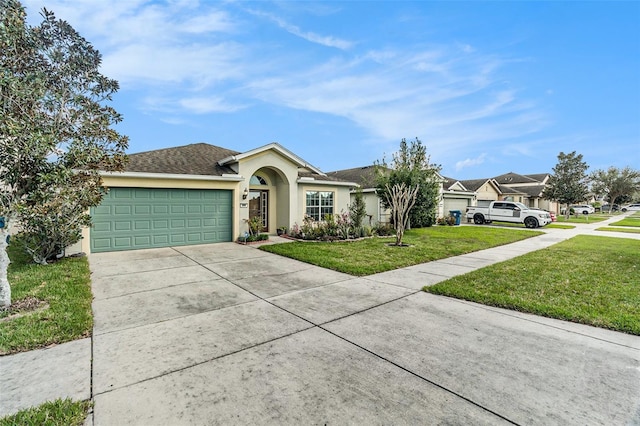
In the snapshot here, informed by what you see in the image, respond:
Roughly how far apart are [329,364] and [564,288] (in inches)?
232

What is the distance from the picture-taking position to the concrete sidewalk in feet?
8.00

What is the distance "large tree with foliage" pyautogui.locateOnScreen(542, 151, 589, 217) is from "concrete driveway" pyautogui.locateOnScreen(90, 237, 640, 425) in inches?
1358

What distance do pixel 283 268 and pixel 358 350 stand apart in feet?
15.2

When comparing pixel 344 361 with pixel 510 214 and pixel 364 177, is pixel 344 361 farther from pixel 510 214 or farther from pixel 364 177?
pixel 510 214

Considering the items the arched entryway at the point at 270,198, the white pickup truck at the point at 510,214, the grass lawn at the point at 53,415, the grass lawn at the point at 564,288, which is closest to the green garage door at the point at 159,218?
the arched entryway at the point at 270,198

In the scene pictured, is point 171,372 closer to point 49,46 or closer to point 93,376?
point 93,376

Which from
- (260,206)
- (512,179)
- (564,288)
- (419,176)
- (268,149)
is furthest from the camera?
(512,179)

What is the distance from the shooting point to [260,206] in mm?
14516

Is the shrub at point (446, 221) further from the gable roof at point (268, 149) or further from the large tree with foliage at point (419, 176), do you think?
the gable roof at point (268, 149)

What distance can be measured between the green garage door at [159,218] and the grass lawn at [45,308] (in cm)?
286

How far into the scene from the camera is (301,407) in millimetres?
2461

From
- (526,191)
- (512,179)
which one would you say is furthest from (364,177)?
(512,179)

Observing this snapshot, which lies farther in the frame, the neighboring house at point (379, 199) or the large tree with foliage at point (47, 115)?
the neighboring house at point (379, 199)

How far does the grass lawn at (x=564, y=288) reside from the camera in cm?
465
